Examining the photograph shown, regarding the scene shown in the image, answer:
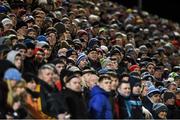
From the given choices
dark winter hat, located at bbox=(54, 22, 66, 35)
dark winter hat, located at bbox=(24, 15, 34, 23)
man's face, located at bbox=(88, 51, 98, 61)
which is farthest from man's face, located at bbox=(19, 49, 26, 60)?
dark winter hat, located at bbox=(54, 22, 66, 35)

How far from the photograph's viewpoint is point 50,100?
447 inches

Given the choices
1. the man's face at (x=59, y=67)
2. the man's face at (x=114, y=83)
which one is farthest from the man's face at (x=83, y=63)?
the man's face at (x=114, y=83)

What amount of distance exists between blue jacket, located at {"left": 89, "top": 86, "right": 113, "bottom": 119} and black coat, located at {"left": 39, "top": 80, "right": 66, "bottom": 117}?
750mm

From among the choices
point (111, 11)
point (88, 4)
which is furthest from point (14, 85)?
point (111, 11)

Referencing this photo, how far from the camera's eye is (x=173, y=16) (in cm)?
4741

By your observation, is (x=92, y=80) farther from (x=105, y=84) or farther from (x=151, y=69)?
(x=151, y=69)

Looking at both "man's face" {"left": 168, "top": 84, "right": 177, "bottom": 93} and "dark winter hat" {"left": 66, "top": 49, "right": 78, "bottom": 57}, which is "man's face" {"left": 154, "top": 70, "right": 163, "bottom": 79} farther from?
"dark winter hat" {"left": 66, "top": 49, "right": 78, "bottom": 57}

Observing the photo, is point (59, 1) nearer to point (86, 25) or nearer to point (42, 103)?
point (86, 25)

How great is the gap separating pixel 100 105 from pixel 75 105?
21.7 inches

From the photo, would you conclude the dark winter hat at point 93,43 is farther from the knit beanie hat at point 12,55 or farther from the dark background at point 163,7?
the dark background at point 163,7

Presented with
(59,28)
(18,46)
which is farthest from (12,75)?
(59,28)

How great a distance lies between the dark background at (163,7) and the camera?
154ft

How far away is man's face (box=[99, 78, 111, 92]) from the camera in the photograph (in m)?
12.2

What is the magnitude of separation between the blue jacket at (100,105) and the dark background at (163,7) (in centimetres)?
3460
